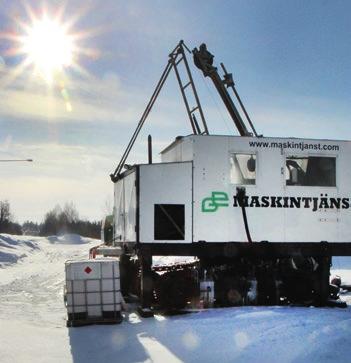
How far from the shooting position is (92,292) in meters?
11.5

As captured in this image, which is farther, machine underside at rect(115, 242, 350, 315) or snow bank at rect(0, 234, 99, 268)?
snow bank at rect(0, 234, 99, 268)

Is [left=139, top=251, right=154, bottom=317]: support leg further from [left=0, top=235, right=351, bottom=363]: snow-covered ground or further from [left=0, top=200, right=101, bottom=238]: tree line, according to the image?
[left=0, top=200, right=101, bottom=238]: tree line

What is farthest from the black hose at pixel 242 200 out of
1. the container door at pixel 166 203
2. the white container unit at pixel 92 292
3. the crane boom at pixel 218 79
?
the white container unit at pixel 92 292

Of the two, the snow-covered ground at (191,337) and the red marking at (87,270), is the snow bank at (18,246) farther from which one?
the snow-covered ground at (191,337)

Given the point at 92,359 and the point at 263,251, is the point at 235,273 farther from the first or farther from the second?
the point at 92,359

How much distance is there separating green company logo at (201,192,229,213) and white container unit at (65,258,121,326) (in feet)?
8.70

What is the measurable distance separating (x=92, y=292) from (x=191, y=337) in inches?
105

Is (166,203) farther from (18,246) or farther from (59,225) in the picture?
(59,225)

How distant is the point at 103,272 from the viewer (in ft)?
38.0

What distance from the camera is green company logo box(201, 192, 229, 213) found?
42.5 ft

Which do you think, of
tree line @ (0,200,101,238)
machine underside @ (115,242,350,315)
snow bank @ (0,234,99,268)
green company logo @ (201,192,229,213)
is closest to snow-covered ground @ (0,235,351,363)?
machine underside @ (115,242,350,315)

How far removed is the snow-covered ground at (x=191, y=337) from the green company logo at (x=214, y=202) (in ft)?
7.50

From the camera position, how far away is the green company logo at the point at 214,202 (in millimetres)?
12953

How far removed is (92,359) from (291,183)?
279 inches
